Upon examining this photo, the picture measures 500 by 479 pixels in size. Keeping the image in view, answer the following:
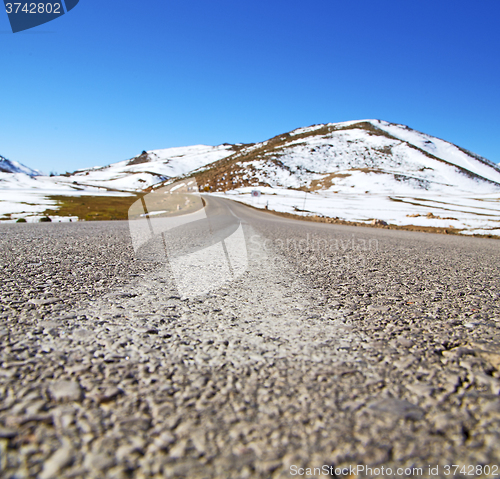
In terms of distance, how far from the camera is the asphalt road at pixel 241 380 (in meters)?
1.20

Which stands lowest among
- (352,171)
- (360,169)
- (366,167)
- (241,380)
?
(241,380)

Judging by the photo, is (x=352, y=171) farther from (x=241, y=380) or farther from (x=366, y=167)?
(x=241, y=380)

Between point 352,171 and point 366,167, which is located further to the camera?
point 366,167

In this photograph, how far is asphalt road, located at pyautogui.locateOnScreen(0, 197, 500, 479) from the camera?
1197mm

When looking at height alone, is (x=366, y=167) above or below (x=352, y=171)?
above

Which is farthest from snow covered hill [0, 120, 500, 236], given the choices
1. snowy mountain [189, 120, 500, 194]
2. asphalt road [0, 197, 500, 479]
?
asphalt road [0, 197, 500, 479]

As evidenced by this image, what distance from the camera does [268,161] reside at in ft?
346

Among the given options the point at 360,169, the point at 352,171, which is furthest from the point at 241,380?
the point at 360,169

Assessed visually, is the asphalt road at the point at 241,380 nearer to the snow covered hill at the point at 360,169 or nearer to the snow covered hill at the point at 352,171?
the snow covered hill at the point at 352,171

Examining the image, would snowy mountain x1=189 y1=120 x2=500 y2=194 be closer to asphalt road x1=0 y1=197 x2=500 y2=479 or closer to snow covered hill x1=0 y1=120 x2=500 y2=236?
snow covered hill x1=0 y1=120 x2=500 y2=236

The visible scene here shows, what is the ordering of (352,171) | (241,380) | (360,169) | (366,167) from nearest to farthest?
(241,380), (352,171), (360,169), (366,167)

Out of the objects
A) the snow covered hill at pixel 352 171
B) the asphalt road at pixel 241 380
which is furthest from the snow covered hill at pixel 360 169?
the asphalt road at pixel 241 380

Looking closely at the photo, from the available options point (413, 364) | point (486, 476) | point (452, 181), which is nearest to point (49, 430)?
point (486, 476)

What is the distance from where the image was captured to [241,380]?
1.70 metres
